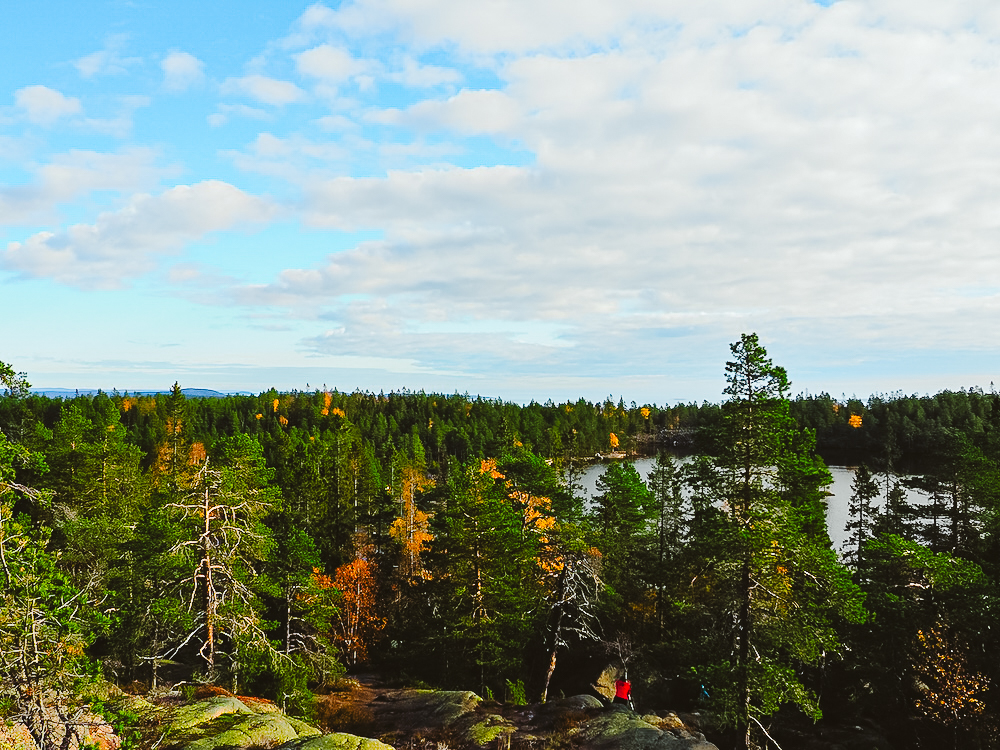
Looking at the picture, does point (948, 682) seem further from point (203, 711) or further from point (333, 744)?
point (203, 711)

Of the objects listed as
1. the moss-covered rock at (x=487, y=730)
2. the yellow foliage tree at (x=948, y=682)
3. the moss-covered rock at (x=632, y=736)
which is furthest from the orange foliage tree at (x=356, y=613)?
the yellow foliage tree at (x=948, y=682)

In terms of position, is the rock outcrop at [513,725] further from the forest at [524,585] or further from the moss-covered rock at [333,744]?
the moss-covered rock at [333,744]

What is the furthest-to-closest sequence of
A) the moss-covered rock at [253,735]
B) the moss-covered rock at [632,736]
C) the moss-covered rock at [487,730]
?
the moss-covered rock at [487,730] → the moss-covered rock at [632,736] → the moss-covered rock at [253,735]

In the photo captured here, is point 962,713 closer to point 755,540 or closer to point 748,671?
point 748,671

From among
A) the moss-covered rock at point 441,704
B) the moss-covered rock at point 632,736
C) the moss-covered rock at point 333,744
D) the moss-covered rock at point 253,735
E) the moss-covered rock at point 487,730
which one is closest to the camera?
the moss-covered rock at point 333,744

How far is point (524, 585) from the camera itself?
33.0m

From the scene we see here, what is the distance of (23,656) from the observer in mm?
8523

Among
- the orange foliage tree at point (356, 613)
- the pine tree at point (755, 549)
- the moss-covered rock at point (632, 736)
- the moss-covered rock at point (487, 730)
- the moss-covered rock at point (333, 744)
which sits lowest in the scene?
the orange foliage tree at point (356, 613)

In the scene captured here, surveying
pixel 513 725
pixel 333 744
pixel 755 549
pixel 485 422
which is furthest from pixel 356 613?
pixel 485 422

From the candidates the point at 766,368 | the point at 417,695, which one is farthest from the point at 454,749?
the point at 766,368

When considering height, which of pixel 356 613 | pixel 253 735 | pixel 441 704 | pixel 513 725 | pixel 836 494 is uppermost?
pixel 253 735

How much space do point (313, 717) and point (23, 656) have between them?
59.4ft

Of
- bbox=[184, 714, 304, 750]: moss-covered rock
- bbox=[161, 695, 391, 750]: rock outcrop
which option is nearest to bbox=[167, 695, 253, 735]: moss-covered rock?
bbox=[161, 695, 391, 750]: rock outcrop

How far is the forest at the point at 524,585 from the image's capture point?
1870 centimetres
